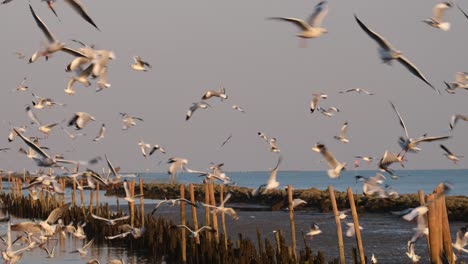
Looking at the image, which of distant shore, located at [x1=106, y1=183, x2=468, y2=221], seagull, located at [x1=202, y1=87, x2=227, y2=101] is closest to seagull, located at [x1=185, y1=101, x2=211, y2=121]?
seagull, located at [x1=202, y1=87, x2=227, y2=101]

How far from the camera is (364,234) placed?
36.3 metres

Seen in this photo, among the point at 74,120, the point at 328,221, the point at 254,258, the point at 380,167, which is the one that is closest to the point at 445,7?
the point at 380,167

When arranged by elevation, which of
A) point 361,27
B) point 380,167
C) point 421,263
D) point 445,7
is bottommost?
point 421,263

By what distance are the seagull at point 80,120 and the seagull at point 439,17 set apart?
19.0 feet

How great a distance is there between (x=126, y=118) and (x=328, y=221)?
2618 centimetres

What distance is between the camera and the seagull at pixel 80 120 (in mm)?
14125

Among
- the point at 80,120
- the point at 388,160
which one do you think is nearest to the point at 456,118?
the point at 388,160

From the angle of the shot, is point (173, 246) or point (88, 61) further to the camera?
point (173, 246)

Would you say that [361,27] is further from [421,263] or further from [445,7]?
[421,263]

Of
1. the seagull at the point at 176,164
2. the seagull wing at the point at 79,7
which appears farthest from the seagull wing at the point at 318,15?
the seagull at the point at 176,164

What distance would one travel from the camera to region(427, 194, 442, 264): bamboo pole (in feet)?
38.5

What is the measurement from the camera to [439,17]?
40.4 feet

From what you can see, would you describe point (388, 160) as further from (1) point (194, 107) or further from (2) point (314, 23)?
(1) point (194, 107)

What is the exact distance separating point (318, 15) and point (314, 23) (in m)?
0.12
